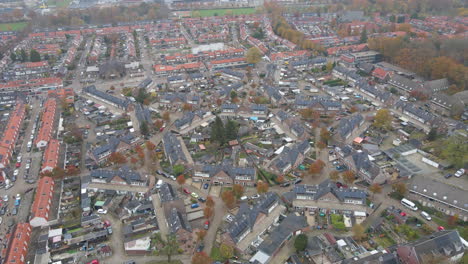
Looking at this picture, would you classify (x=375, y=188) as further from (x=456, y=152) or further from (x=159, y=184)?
(x=159, y=184)

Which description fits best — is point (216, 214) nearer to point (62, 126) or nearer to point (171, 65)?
point (62, 126)

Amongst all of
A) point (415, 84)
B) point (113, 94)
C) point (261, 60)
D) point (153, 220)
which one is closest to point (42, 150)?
point (113, 94)

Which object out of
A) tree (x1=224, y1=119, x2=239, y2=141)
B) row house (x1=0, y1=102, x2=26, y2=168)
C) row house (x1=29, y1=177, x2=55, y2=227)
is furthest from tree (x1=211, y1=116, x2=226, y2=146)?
row house (x1=0, y1=102, x2=26, y2=168)

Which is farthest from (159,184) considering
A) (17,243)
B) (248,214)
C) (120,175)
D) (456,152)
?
(456,152)

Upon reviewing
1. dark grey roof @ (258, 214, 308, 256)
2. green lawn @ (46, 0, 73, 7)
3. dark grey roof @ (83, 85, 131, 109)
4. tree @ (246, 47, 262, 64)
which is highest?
green lawn @ (46, 0, 73, 7)

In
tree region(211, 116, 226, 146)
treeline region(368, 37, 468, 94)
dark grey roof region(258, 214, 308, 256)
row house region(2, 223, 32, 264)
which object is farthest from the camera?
treeline region(368, 37, 468, 94)

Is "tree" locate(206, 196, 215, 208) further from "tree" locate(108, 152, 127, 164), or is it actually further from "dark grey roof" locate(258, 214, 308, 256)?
"tree" locate(108, 152, 127, 164)
